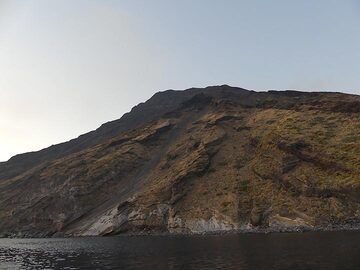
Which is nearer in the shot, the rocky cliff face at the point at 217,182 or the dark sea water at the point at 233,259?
the dark sea water at the point at 233,259

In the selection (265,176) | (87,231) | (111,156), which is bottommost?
(87,231)

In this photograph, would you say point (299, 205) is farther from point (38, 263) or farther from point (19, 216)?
point (19, 216)

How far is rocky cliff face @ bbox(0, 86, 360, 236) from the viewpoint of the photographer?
109 metres

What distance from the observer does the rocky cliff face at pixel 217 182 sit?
358ft

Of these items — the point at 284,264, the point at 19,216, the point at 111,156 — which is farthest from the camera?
the point at 111,156

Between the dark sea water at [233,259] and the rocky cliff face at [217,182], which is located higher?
the rocky cliff face at [217,182]

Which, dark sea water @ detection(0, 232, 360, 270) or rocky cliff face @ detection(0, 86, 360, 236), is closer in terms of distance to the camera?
dark sea water @ detection(0, 232, 360, 270)

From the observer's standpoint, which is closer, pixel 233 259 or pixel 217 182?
pixel 233 259

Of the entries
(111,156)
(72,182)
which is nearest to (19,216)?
(72,182)

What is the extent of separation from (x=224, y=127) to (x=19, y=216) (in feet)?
297

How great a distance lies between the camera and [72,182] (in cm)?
17550

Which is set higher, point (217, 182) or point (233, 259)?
point (217, 182)

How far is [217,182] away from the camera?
136m

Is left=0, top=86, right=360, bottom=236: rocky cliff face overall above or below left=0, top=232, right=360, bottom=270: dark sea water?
above
